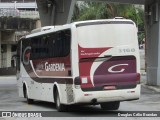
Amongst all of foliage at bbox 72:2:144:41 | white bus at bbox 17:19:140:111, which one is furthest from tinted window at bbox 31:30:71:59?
foliage at bbox 72:2:144:41

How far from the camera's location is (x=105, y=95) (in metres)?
16.8

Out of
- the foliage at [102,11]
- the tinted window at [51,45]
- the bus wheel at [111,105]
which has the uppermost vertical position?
the foliage at [102,11]

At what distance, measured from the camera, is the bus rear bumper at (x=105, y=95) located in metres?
16.6

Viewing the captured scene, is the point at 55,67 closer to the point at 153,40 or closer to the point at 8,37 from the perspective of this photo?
the point at 153,40

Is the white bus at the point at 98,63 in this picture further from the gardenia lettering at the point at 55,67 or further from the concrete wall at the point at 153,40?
the concrete wall at the point at 153,40

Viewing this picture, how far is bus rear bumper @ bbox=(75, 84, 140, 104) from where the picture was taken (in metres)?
16.6

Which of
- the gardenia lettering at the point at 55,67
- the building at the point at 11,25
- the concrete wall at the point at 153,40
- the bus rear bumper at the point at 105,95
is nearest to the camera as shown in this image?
the bus rear bumper at the point at 105,95

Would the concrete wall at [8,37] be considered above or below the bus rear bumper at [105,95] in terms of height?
above

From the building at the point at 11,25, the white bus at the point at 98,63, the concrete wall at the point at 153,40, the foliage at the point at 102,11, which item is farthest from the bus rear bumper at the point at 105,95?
the building at the point at 11,25

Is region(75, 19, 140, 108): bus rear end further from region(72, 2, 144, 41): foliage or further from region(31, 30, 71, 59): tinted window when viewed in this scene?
region(72, 2, 144, 41): foliage

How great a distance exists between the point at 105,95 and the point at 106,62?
1.08 meters

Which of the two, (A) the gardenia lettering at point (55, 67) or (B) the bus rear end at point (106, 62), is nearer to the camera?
(B) the bus rear end at point (106, 62)

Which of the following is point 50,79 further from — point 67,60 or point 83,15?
point 83,15

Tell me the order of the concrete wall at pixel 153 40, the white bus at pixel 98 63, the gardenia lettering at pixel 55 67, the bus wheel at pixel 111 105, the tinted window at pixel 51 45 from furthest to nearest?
the concrete wall at pixel 153 40
the bus wheel at pixel 111 105
the gardenia lettering at pixel 55 67
the tinted window at pixel 51 45
the white bus at pixel 98 63
